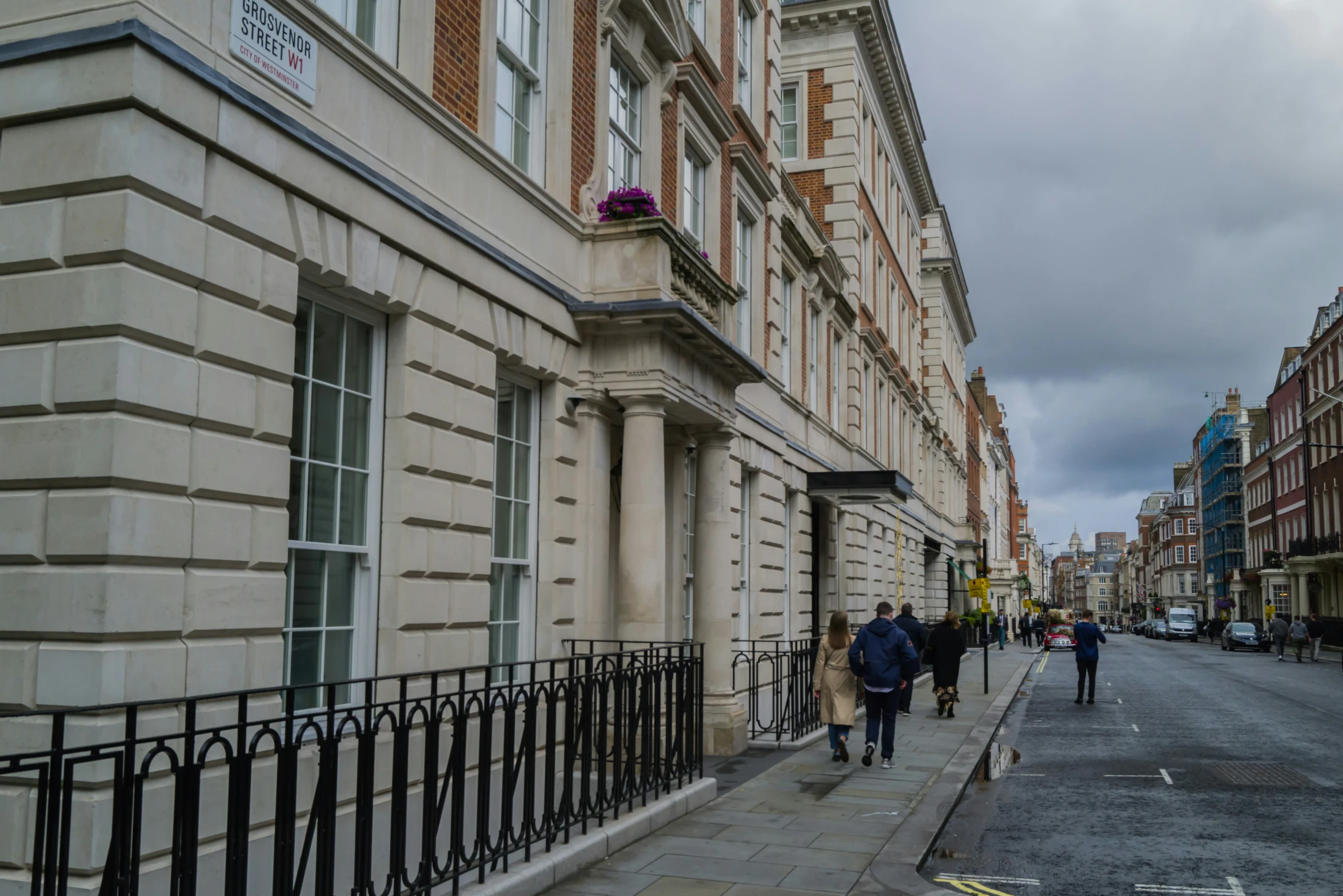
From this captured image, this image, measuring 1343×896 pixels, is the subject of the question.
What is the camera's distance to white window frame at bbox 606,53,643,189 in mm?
12008

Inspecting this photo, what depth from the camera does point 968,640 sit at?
44625mm

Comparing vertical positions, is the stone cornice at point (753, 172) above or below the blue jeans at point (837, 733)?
above

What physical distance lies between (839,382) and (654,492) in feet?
48.3

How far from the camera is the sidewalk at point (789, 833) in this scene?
278 inches

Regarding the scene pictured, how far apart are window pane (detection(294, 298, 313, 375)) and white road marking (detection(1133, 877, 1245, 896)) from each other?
6.30 m

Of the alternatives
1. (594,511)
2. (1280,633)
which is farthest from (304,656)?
(1280,633)

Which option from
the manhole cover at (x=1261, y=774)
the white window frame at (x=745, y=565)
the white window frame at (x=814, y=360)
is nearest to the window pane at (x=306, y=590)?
the manhole cover at (x=1261, y=774)

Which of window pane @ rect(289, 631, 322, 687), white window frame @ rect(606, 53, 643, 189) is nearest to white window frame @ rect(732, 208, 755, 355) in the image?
white window frame @ rect(606, 53, 643, 189)

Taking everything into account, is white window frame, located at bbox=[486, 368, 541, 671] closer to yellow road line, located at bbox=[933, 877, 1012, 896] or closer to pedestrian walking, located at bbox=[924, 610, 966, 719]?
yellow road line, located at bbox=[933, 877, 1012, 896]

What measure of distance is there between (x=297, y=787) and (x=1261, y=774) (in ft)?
35.2

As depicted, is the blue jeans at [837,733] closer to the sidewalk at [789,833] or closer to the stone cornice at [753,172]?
the sidewalk at [789,833]

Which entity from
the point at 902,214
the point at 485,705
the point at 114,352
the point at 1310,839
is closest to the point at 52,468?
the point at 114,352

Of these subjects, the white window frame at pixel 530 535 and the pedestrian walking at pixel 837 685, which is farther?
the pedestrian walking at pixel 837 685

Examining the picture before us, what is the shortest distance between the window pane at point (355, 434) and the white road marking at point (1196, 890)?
5837 mm
